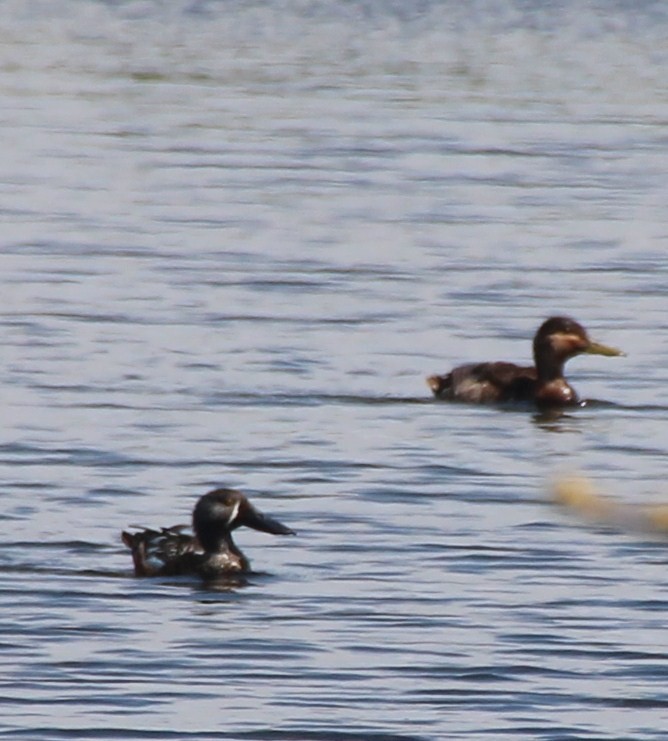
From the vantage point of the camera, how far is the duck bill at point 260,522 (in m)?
11.5

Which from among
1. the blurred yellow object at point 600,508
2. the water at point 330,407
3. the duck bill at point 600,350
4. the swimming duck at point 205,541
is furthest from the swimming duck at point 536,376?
the blurred yellow object at point 600,508

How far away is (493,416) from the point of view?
15664 millimetres

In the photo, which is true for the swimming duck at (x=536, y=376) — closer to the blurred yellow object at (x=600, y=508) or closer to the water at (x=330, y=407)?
the water at (x=330, y=407)

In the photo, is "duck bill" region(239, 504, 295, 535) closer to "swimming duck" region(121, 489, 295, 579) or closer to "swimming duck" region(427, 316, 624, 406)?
"swimming duck" region(121, 489, 295, 579)

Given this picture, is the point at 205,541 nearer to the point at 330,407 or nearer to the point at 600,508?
the point at 330,407

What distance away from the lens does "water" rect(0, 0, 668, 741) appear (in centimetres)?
947

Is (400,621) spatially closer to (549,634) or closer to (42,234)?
(549,634)

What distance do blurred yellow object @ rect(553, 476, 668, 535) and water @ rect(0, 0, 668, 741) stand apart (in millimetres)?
37

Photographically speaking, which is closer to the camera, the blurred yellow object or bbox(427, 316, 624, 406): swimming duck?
the blurred yellow object

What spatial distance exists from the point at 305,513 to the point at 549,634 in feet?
7.97

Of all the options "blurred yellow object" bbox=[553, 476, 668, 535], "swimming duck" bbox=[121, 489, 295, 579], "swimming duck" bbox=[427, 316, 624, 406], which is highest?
"blurred yellow object" bbox=[553, 476, 668, 535]

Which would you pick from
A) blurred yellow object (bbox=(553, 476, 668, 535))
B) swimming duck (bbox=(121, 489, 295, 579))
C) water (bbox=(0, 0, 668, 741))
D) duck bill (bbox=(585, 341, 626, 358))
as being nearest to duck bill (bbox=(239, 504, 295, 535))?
swimming duck (bbox=(121, 489, 295, 579))

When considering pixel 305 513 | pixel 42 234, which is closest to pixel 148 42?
pixel 42 234

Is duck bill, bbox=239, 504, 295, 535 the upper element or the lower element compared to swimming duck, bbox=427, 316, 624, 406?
lower
